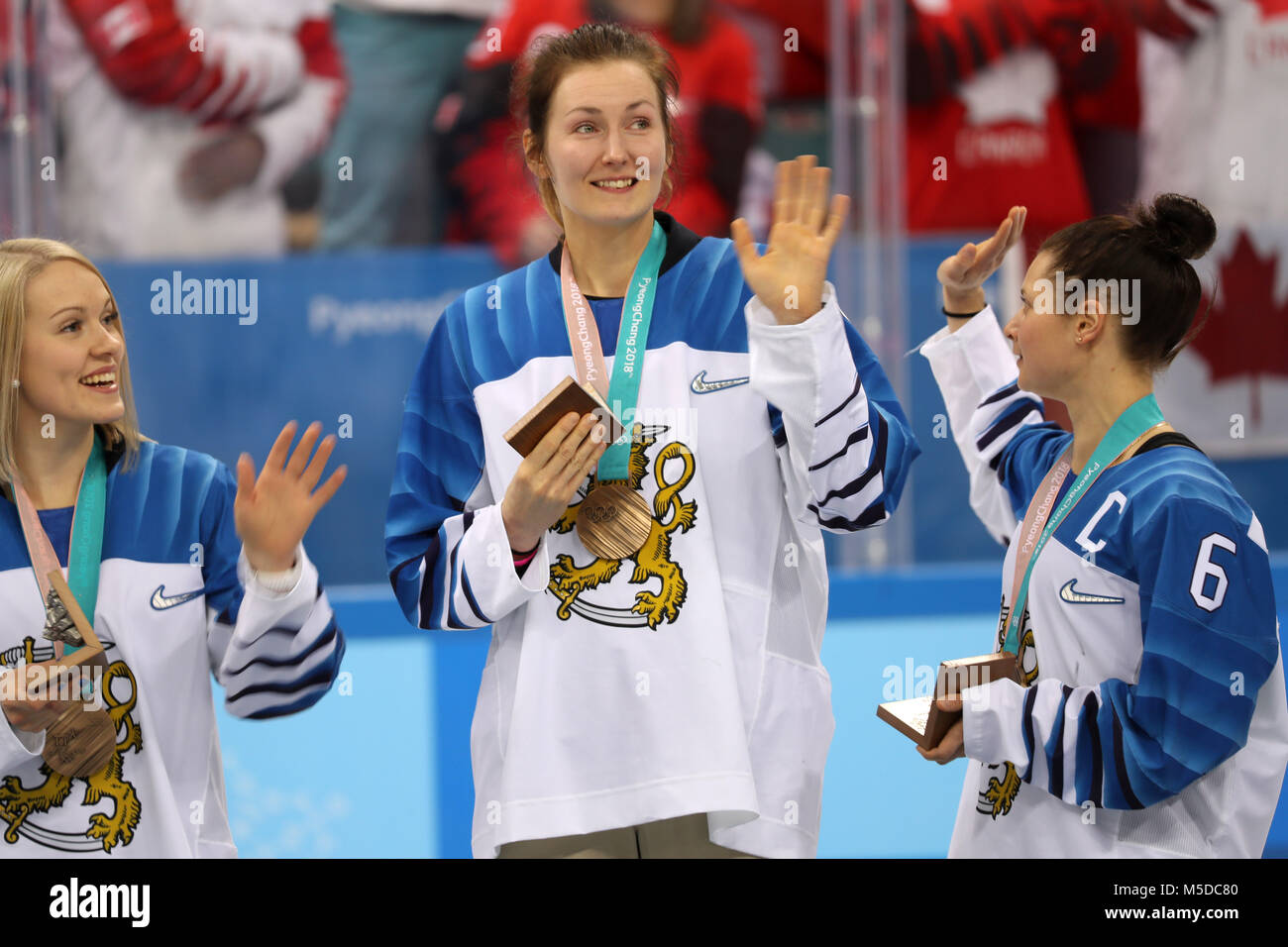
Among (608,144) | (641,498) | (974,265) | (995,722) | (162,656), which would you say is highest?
(608,144)

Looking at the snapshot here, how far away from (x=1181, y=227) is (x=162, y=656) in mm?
1799

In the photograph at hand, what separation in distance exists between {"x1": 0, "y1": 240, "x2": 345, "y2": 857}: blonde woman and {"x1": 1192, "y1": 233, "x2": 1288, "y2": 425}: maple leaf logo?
139 inches

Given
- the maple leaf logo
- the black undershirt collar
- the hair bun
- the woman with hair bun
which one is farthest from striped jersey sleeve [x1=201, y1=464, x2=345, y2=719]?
the maple leaf logo

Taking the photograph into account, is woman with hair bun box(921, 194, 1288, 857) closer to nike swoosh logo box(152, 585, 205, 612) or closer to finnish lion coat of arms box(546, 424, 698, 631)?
finnish lion coat of arms box(546, 424, 698, 631)

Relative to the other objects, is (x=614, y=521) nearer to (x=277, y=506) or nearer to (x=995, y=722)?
(x=277, y=506)

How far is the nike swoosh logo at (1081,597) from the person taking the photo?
2.25m

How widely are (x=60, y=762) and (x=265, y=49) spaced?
9.99 feet

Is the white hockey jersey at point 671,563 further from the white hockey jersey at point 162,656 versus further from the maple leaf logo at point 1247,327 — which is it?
the maple leaf logo at point 1247,327

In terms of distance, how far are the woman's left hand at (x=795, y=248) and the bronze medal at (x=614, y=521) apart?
364 mm

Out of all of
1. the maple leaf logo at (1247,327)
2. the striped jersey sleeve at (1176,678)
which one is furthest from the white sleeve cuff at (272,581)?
the maple leaf logo at (1247,327)

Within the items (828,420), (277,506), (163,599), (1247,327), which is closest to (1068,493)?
(828,420)

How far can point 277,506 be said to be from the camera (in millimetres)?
2268

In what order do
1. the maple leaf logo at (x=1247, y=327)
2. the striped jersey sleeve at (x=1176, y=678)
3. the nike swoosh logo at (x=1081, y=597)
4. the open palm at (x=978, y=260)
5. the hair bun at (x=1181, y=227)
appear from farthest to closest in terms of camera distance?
the maple leaf logo at (x=1247, y=327) < the open palm at (x=978, y=260) < the hair bun at (x=1181, y=227) < the nike swoosh logo at (x=1081, y=597) < the striped jersey sleeve at (x=1176, y=678)
